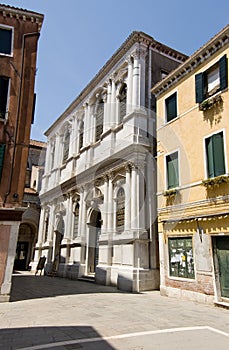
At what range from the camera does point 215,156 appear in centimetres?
962

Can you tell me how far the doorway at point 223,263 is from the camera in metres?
8.82

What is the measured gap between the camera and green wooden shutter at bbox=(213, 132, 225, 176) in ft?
30.7

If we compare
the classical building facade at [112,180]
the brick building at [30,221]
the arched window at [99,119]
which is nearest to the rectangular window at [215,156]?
the classical building facade at [112,180]

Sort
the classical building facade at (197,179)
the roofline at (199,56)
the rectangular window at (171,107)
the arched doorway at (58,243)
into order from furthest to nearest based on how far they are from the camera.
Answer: the arched doorway at (58,243) < the rectangular window at (171,107) < the roofline at (199,56) < the classical building facade at (197,179)

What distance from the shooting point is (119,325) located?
6.17 metres

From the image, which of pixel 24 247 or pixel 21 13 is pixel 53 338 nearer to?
pixel 21 13

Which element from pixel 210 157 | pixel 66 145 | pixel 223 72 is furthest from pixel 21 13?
pixel 66 145

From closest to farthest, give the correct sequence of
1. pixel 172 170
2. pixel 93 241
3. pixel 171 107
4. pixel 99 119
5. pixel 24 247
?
pixel 172 170, pixel 171 107, pixel 93 241, pixel 99 119, pixel 24 247

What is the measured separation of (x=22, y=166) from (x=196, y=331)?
7522 millimetres

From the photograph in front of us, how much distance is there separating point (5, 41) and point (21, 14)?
131 centimetres

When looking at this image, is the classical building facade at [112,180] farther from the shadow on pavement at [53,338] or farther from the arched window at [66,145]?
the shadow on pavement at [53,338]

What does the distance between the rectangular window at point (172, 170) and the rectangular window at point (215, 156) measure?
5.40ft

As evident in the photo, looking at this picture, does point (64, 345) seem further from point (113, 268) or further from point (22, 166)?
point (113, 268)

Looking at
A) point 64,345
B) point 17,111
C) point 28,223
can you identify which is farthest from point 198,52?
point 28,223
